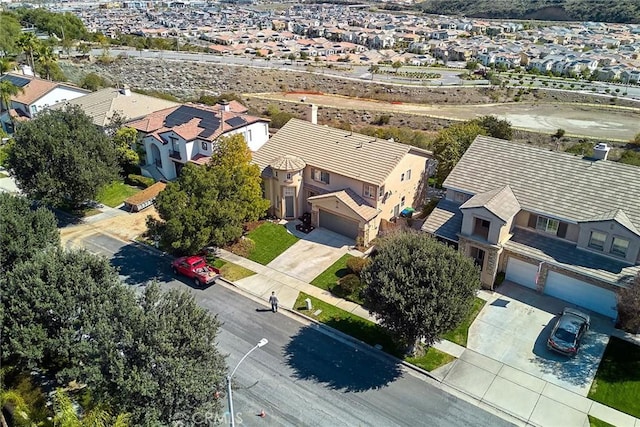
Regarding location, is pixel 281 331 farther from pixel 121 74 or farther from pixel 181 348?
pixel 121 74

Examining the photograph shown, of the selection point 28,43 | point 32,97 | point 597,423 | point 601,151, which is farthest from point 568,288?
point 28,43

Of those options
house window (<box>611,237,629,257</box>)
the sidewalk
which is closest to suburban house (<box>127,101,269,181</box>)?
the sidewalk

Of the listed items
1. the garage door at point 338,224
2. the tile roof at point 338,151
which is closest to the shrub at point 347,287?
the garage door at point 338,224

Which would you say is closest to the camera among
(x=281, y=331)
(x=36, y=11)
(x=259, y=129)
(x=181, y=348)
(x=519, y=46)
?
(x=181, y=348)

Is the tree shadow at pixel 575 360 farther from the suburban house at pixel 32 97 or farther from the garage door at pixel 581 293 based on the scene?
the suburban house at pixel 32 97

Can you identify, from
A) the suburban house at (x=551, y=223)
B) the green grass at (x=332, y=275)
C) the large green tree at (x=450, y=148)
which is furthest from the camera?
the large green tree at (x=450, y=148)

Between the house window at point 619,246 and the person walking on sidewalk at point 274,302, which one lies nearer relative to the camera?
the house window at point 619,246

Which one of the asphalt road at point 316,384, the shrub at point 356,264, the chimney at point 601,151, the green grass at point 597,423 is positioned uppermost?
the chimney at point 601,151


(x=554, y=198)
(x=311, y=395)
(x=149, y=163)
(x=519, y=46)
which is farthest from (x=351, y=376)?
(x=519, y=46)
